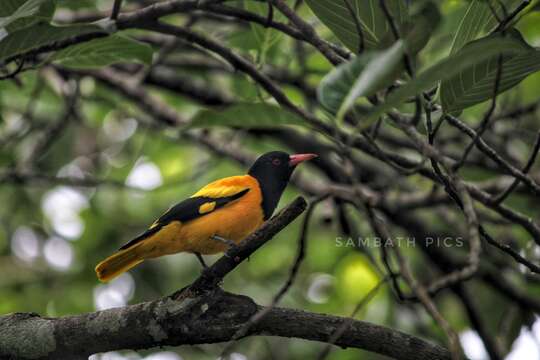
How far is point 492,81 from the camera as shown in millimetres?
3051

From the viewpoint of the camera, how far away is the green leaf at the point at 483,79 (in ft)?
9.82

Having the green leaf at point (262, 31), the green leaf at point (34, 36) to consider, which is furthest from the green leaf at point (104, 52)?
the green leaf at point (262, 31)

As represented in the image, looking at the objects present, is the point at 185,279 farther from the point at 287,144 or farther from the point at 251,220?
the point at 251,220

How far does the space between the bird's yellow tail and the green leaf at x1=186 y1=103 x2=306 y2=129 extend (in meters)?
2.08

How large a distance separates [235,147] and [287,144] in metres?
0.49

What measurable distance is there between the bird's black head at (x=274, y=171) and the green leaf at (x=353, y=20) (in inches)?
66.0

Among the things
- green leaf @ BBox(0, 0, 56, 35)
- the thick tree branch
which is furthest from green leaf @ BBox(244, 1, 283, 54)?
the thick tree branch

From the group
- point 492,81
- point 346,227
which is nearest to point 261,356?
point 346,227

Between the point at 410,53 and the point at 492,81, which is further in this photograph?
the point at 492,81

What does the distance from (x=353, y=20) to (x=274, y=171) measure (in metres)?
2.04

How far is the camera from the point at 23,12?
3211 millimetres

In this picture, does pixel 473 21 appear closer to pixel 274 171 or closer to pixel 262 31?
pixel 262 31

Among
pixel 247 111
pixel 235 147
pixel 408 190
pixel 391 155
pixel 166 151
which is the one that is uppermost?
pixel 166 151

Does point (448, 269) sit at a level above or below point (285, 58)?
below
